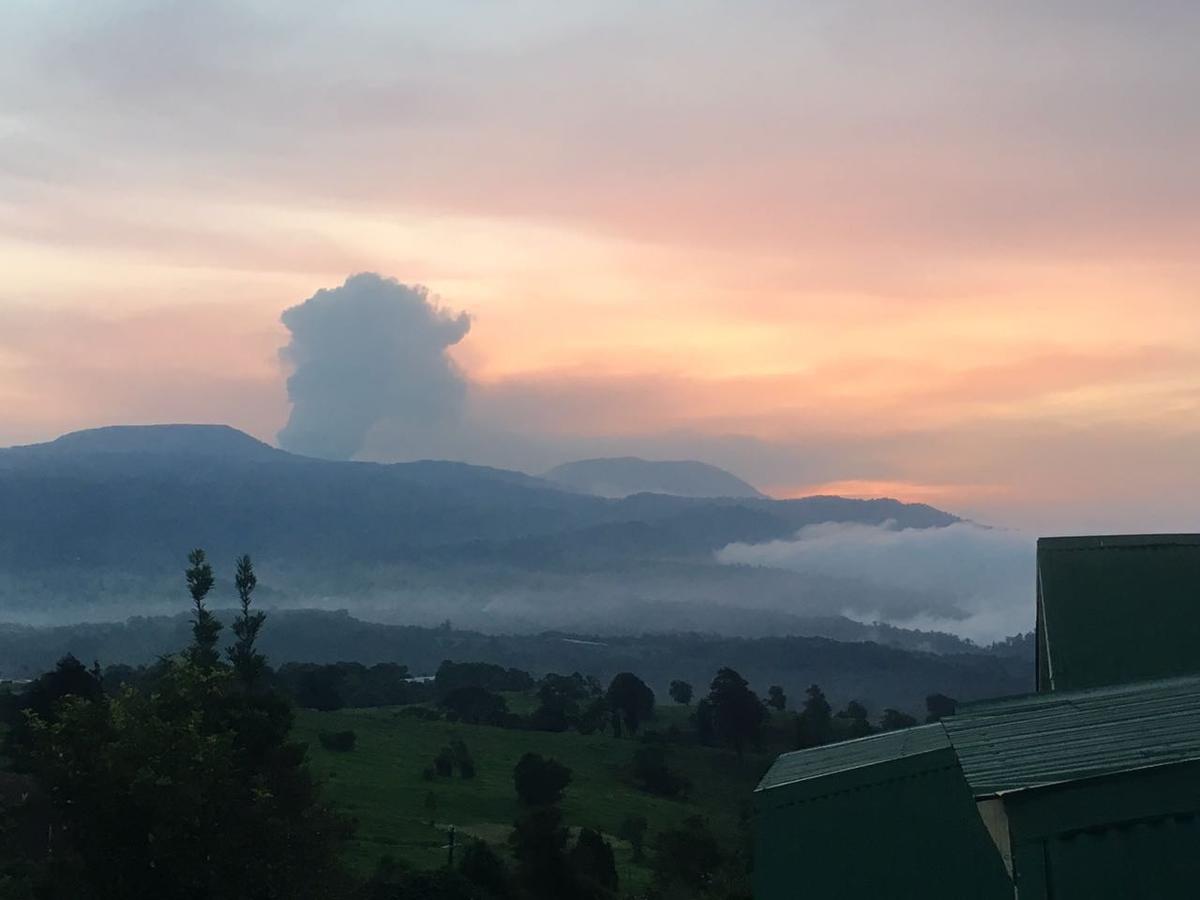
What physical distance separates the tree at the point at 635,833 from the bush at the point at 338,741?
89.8ft

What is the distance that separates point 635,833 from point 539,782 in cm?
1250

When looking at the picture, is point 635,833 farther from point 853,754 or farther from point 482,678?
point 482,678

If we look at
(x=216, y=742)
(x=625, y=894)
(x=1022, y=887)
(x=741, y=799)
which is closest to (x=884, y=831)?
(x=1022, y=887)

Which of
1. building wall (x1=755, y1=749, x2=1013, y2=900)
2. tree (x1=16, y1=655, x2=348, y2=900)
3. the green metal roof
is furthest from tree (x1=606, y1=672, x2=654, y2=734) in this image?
building wall (x1=755, y1=749, x2=1013, y2=900)

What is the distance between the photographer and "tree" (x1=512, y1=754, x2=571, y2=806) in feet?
270

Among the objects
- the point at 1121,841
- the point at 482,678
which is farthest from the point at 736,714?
the point at 1121,841

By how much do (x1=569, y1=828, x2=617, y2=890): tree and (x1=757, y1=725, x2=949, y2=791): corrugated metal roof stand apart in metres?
35.8

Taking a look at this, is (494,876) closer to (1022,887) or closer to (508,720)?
(1022,887)

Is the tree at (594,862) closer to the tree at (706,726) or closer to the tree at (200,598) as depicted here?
the tree at (200,598)

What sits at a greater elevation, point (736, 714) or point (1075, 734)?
point (1075, 734)

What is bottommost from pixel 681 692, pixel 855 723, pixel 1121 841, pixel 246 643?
pixel 855 723

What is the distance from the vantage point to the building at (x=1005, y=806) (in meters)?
13.5

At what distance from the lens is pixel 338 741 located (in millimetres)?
95062

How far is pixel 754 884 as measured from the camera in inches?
720
